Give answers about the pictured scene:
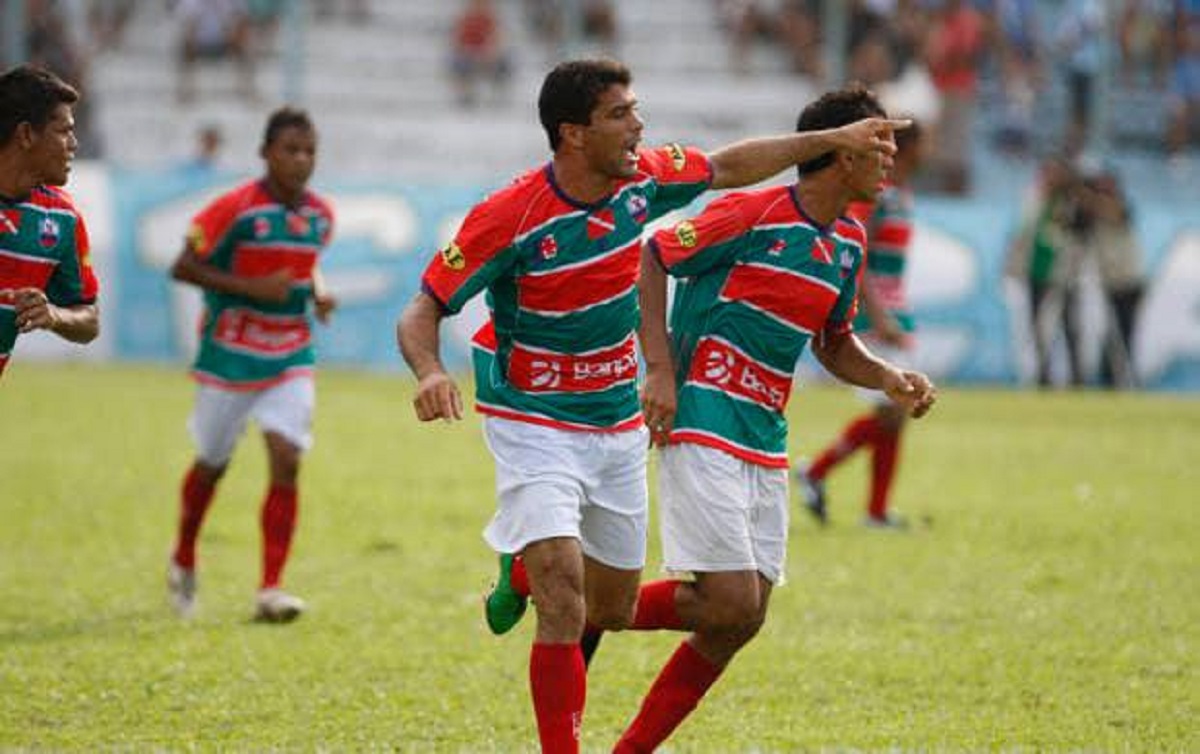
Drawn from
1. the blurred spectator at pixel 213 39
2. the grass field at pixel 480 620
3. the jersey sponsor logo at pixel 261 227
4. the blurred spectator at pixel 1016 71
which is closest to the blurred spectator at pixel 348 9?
the blurred spectator at pixel 213 39

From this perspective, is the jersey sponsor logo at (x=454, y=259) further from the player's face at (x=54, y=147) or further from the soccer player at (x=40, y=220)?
the player's face at (x=54, y=147)

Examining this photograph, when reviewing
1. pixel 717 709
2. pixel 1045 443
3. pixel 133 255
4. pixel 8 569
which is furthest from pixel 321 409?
pixel 717 709

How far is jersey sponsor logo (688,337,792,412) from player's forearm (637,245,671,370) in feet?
0.47

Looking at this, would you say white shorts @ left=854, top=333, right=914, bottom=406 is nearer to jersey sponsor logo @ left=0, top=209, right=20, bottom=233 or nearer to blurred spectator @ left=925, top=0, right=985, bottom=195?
jersey sponsor logo @ left=0, top=209, right=20, bottom=233

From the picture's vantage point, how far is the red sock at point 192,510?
1026 centimetres

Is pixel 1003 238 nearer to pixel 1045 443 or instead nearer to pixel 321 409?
pixel 1045 443

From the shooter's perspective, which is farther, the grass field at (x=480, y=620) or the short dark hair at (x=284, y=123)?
the short dark hair at (x=284, y=123)

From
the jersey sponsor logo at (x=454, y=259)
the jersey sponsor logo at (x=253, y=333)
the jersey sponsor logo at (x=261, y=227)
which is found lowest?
the jersey sponsor logo at (x=253, y=333)

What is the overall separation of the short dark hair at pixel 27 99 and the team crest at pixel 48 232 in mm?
354

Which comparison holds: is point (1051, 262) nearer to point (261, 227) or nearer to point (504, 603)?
point (261, 227)

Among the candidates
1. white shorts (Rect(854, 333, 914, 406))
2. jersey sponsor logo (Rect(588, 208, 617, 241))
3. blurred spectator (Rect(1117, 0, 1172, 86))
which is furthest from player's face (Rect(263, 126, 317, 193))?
blurred spectator (Rect(1117, 0, 1172, 86))

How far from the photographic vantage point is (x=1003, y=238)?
24.5 meters

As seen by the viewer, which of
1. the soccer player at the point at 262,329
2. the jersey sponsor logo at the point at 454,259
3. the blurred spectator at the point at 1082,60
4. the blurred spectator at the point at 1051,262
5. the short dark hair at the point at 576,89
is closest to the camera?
the jersey sponsor logo at the point at 454,259

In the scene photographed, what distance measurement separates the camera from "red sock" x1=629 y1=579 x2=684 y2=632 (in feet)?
23.4
